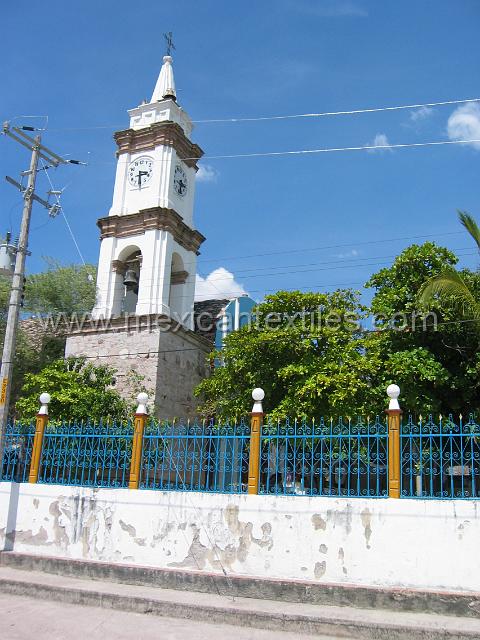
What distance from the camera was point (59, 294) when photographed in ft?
67.3

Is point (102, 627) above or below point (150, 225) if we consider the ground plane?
below

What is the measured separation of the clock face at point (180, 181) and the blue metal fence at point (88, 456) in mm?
10868

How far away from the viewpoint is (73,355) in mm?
18047

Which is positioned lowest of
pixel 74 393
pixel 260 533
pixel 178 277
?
pixel 260 533

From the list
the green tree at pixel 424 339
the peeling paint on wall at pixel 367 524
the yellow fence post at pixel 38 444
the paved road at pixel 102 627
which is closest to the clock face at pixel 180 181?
the green tree at pixel 424 339

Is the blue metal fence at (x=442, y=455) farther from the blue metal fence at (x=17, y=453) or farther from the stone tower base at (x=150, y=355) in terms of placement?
the stone tower base at (x=150, y=355)

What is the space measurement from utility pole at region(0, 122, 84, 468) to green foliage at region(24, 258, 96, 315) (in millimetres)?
8839


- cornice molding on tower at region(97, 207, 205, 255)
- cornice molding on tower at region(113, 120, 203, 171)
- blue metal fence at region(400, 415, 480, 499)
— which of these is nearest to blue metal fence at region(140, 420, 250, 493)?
blue metal fence at region(400, 415, 480, 499)

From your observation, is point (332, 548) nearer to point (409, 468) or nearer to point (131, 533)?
point (409, 468)

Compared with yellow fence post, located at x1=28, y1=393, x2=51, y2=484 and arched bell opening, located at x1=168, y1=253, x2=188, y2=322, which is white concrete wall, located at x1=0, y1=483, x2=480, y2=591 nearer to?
yellow fence post, located at x1=28, y1=393, x2=51, y2=484

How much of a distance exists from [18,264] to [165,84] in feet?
37.9

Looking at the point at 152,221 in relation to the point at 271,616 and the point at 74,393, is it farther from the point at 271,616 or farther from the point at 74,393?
the point at 271,616

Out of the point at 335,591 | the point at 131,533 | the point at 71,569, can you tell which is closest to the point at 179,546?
the point at 131,533

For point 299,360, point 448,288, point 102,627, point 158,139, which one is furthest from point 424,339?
point 158,139
